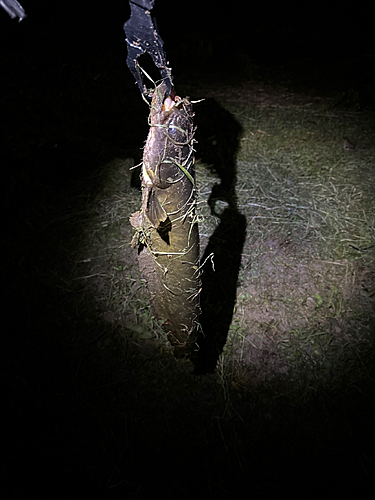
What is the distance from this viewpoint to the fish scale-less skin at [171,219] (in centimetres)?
102

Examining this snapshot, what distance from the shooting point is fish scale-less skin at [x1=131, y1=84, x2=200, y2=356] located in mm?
1024

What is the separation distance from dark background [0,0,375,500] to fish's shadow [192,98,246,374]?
1.26ft

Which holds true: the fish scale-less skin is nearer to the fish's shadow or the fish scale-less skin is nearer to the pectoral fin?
the pectoral fin

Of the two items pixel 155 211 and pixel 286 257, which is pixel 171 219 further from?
pixel 286 257

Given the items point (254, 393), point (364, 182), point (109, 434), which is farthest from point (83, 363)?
point (364, 182)

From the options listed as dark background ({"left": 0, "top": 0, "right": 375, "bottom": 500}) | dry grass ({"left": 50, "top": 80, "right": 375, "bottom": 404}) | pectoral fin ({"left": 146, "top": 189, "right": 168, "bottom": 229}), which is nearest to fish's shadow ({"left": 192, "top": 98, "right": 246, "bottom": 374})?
dry grass ({"left": 50, "top": 80, "right": 375, "bottom": 404})

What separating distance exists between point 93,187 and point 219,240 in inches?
46.9

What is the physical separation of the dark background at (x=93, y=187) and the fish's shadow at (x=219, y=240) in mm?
383

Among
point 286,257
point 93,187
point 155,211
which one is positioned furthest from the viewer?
point 93,187

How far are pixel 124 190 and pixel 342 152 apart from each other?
1936mm

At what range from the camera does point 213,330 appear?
184 centimetres

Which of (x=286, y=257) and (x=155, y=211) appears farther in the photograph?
(x=286, y=257)

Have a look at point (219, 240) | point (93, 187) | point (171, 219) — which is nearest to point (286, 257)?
point (219, 240)

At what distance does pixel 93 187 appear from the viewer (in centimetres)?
265
